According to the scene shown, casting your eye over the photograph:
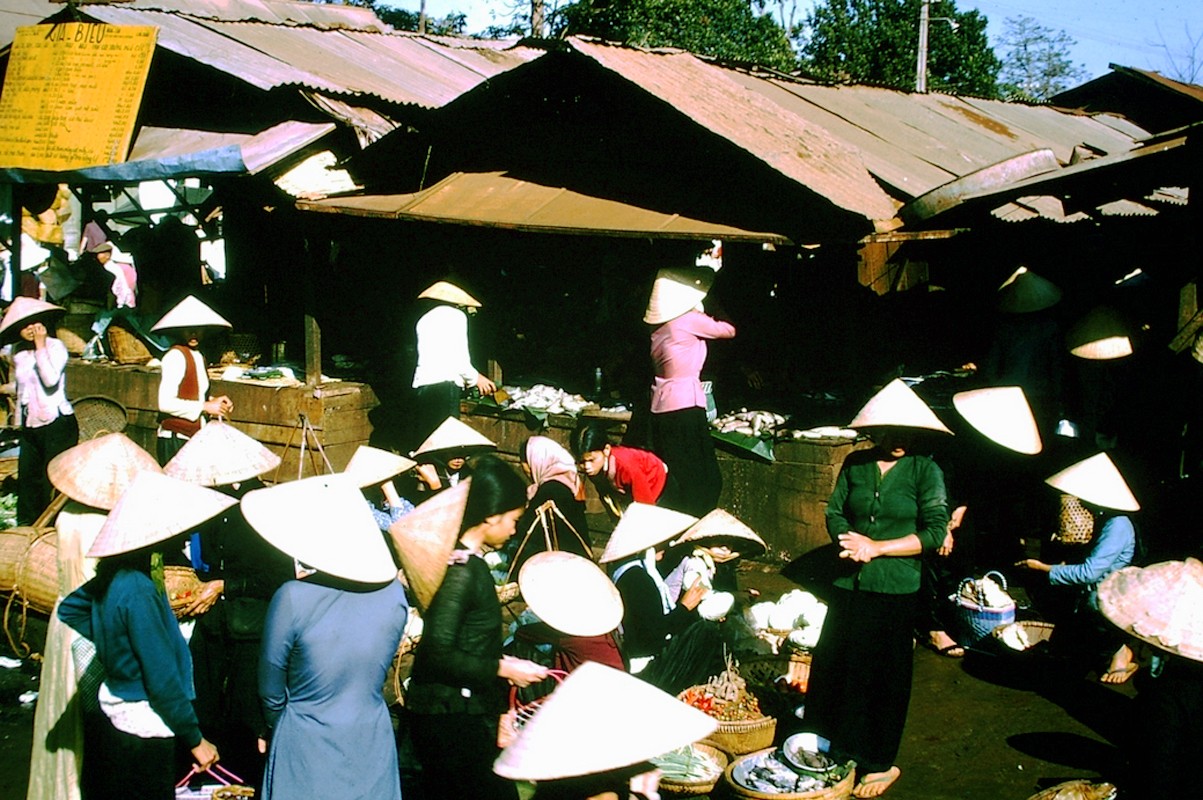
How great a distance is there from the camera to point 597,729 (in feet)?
10.4

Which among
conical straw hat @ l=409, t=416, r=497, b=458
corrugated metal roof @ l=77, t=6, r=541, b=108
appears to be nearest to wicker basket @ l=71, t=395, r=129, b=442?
corrugated metal roof @ l=77, t=6, r=541, b=108

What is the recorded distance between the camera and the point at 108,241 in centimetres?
1480

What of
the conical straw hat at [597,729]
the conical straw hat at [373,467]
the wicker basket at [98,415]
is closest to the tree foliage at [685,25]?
the wicker basket at [98,415]

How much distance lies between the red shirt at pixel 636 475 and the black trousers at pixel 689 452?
3.09 feet

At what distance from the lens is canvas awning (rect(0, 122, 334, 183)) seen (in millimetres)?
9531

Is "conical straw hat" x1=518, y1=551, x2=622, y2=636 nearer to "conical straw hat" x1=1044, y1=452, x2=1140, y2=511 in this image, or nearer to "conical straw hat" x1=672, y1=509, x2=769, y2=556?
"conical straw hat" x1=672, y1=509, x2=769, y2=556

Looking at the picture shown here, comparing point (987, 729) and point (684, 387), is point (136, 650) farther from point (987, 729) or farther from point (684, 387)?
point (684, 387)

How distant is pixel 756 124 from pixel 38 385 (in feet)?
21.2

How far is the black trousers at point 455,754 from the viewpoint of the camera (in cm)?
401

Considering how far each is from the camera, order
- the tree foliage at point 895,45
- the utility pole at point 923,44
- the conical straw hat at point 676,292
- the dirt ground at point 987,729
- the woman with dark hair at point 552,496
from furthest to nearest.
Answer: the tree foliage at point 895,45, the utility pole at point 923,44, the conical straw hat at point 676,292, the woman with dark hair at point 552,496, the dirt ground at point 987,729

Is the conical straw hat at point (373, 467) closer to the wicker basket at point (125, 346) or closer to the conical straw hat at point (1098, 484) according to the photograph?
the conical straw hat at point (1098, 484)

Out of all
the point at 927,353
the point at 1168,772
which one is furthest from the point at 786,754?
the point at 927,353

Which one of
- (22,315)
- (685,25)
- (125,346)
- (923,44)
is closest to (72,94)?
(125,346)

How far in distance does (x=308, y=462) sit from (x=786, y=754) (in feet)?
20.3
